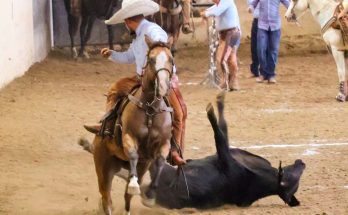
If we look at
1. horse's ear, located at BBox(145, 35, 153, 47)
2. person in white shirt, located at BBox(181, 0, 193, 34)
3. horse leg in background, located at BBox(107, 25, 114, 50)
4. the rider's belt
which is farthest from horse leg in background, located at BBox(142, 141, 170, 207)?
horse leg in background, located at BBox(107, 25, 114, 50)

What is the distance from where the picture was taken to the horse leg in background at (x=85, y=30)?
2123 centimetres

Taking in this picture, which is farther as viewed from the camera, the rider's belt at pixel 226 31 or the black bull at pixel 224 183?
the rider's belt at pixel 226 31

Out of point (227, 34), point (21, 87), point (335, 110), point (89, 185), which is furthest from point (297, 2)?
point (89, 185)

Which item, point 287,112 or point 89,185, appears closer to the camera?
point 89,185

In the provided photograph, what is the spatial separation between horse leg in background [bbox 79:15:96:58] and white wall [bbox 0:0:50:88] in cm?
85

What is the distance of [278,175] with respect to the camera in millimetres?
8195

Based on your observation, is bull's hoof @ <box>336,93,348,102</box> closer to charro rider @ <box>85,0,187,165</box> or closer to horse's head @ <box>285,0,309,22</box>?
horse's head @ <box>285,0,309,22</box>

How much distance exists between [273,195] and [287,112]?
5416 mm

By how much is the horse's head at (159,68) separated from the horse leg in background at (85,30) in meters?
14.2

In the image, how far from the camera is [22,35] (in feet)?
59.9

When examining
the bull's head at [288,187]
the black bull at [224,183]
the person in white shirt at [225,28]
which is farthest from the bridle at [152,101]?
the person in white shirt at [225,28]

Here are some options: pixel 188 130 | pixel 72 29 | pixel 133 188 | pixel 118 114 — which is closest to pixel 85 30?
pixel 72 29

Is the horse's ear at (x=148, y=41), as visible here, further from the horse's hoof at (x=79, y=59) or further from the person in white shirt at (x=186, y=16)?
the horse's hoof at (x=79, y=59)

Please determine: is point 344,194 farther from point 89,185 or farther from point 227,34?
point 227,34
